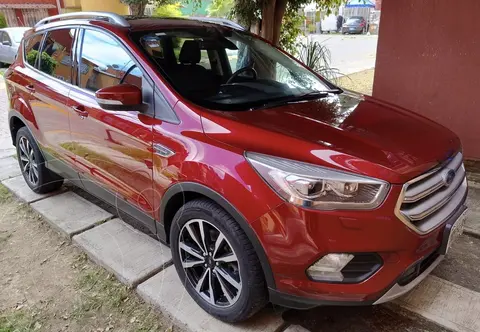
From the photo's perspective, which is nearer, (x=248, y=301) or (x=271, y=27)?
(x=248, y=301)

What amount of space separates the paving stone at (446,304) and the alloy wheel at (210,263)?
1.08 metres

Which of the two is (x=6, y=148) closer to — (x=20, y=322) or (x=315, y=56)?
(x=20, y=322)

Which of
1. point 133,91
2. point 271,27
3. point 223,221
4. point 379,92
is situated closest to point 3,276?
point 133,91

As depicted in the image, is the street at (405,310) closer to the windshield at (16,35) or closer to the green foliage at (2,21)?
the windshield at (16,35)

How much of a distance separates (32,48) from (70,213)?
5.51 feet

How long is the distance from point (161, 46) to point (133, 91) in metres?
0.53

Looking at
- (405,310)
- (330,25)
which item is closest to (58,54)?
(405,310)

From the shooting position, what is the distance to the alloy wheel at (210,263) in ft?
7.20

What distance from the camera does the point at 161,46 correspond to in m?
2.76

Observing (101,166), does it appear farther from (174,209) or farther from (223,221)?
(223,221)

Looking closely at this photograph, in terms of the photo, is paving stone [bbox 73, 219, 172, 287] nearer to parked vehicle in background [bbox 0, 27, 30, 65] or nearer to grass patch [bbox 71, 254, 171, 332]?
grass patch [bbox 71, 254, 171, 332]

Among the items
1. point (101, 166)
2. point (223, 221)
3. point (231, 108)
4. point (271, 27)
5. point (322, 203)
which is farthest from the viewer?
point (271, 27)

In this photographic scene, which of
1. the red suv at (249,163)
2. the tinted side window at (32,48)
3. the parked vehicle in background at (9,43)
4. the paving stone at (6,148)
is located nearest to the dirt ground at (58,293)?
the red suv at (249,163)

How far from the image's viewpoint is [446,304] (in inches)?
95.0
